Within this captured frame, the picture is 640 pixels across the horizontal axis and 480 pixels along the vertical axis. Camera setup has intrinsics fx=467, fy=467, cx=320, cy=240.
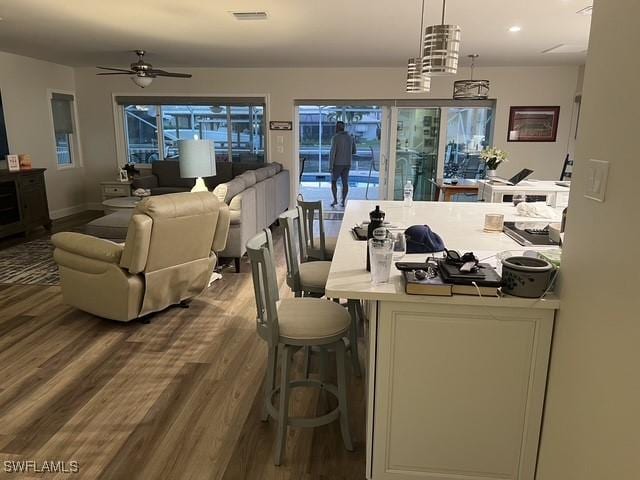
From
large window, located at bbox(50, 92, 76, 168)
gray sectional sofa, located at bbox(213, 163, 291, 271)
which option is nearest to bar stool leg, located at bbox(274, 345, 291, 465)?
gray sectional sofa, located at bbox(213, 163, 291, 271)

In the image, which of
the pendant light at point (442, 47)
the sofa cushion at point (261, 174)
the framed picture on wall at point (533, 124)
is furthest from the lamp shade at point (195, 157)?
the framed picture on wall at point (533, 124)

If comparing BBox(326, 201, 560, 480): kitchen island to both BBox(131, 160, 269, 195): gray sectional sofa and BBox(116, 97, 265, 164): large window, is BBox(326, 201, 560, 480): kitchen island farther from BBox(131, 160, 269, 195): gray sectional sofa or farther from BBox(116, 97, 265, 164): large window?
BBox(116, 97, 265, 164): large window

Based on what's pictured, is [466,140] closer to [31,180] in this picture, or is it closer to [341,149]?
[341,149]

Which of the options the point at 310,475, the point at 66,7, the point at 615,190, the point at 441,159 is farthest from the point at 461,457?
the point at 441,159

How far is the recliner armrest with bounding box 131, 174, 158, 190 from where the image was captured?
23.0 feet

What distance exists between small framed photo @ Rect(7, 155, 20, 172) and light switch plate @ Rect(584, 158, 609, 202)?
20.9 feet

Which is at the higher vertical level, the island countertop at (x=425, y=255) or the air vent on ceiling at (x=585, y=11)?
the air vent on ceiling at (x=585, y=11)

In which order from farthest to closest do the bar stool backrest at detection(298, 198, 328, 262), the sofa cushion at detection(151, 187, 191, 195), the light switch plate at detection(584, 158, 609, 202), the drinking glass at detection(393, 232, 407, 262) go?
the sofa cushion at detection(151, 187, 191, 195)
the bar stool backrest at detection(298, 198, 328, 262)
the drinking glass at detection(393, 232, 407, 262)
the light switch plate at detection(584, 158, 609, 202)

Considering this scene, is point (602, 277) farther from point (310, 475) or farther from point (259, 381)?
point (259, 381)

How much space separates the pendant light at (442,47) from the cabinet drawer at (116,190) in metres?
6.03

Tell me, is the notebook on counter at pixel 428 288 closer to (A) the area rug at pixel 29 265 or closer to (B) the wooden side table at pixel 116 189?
(A) the area rug at pixel 29 265

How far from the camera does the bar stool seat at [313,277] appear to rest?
259 centimetres

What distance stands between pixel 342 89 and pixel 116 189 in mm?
3803

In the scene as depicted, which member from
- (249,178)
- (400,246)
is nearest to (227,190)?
(249,178)
